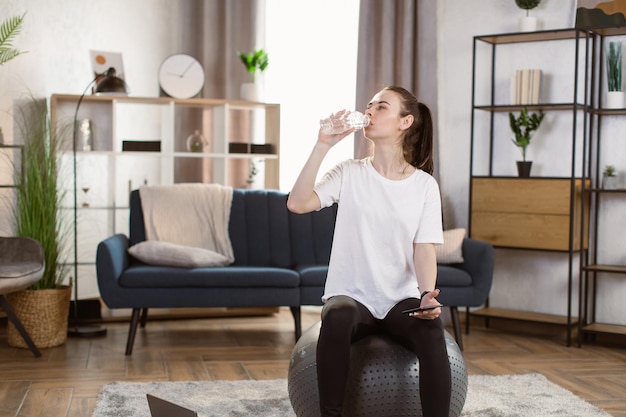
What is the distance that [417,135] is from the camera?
274 centimetres

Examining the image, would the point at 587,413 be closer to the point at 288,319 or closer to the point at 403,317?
the point at 403,317

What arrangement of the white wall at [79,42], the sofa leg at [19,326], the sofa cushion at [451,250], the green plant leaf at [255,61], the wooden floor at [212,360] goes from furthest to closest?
the green plant leaf at [255,61], the white wall at [79,42], the sofa cushion at [451,250], the sofa leg at [19,326], the wooden floor at [212,360]

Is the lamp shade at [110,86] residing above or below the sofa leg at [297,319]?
above

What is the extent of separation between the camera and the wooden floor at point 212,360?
11.1 ft

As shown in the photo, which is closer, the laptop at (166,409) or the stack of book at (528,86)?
the laptop at (166,409)

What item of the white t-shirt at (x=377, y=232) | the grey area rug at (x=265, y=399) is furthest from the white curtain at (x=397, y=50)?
the white t-shirt at (x=377, y=232)

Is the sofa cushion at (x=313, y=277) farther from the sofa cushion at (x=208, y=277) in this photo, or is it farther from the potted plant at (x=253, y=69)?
the potted plant at (x=253, y=69)

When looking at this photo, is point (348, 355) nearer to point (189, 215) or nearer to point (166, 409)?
point (166, 409)

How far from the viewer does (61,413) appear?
3.09 metres

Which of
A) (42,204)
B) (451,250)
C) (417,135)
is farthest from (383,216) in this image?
(42,204)

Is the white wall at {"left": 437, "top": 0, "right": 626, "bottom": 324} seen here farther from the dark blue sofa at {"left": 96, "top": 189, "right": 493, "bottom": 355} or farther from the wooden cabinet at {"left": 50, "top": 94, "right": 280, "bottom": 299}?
the wooden cabinet at {"left": 50, "top": 94, "right": 280, "bottom": 299}

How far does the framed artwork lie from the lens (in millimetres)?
4527

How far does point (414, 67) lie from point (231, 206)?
4.84 ft

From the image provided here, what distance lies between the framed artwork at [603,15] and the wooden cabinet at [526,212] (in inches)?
33.3
